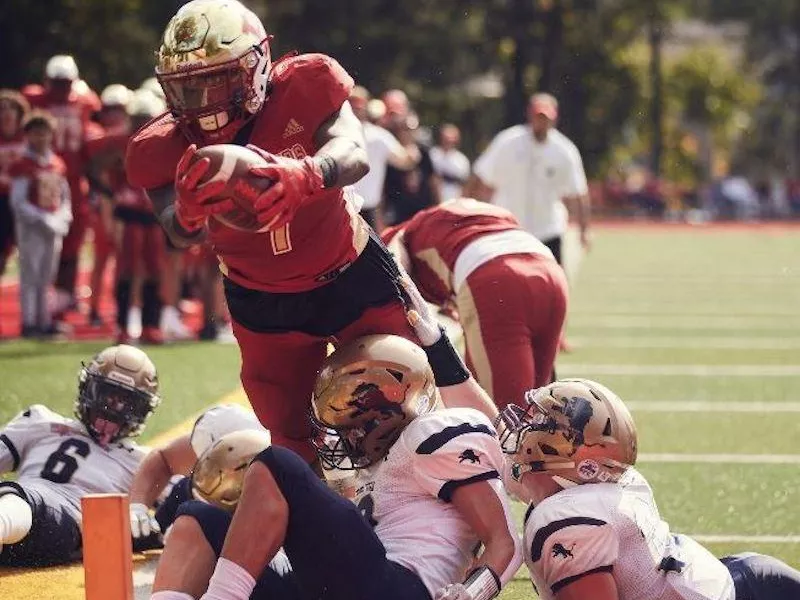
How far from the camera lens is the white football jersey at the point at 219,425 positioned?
17.9 ft

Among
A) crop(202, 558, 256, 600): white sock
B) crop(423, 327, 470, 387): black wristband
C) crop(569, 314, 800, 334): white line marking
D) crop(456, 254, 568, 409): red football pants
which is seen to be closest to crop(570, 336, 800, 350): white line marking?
crop(569, 314, 800, 334): white line marking

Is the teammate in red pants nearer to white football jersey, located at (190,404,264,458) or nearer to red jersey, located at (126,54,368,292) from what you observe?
white football jersey, located at (190,404,264,458)

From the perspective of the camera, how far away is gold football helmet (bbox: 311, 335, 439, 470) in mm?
4324

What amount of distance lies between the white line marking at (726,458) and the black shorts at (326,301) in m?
2.52

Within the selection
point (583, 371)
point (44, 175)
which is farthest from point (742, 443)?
point (44, 175)

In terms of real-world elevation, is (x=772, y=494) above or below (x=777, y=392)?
above

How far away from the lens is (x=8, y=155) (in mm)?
11883

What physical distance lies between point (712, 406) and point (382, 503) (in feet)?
15.8

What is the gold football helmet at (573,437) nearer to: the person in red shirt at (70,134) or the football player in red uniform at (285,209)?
the football player in red uniform at (285,209)

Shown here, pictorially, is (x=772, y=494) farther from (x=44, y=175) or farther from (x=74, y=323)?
(x=74, y=323)

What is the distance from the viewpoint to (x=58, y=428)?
18.7ft

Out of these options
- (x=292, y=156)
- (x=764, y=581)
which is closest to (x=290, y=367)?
(x=292, y=156)

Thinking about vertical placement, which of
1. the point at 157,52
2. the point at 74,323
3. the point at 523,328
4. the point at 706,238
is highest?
the point at 157,52

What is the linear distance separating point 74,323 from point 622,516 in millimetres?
9192
